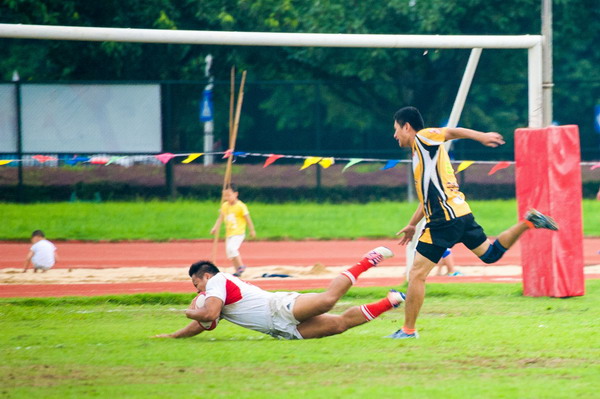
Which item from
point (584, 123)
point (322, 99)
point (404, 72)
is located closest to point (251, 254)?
point (322, 99)

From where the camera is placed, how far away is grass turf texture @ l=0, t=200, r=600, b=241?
21938 millimetres

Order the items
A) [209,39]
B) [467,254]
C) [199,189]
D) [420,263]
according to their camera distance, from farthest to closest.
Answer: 1. [199,189]
2. [467,254]
3. [209,39]
4. [420,263]

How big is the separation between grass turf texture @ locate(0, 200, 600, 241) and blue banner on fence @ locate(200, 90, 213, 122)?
2.08 metres

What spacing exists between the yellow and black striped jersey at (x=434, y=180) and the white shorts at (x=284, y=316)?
138 cm

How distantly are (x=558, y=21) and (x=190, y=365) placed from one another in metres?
22.2

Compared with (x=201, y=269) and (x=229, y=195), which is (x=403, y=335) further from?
(x=229, y=195)

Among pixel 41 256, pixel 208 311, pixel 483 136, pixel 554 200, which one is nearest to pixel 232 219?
pixel 41 256

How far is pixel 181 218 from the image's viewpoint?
23438mm

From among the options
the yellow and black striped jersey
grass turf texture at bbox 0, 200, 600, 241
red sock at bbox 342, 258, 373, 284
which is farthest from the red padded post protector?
grass turf texture at bbox 0, 200, 600, 241

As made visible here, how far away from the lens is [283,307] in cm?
838

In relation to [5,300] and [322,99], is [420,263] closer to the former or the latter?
[5,300]

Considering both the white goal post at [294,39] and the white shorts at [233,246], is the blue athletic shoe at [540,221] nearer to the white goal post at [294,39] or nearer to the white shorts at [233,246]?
the white goal post at [294,39]

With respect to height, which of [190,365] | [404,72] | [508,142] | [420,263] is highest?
[404,72]

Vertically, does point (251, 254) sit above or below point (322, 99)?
below
